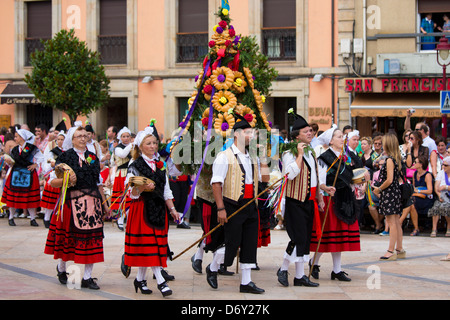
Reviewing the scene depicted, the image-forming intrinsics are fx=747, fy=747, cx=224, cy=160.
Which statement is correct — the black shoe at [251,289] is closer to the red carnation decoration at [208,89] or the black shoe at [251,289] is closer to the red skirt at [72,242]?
the red skirt at [72,242]

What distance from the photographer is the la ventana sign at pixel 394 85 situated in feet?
67.1

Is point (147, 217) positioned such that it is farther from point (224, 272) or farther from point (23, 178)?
point (23, 178)

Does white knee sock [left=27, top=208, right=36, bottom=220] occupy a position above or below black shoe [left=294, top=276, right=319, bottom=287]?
above

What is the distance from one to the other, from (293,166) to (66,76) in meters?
13.6

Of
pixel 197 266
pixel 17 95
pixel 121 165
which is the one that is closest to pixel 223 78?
pixel 197 266

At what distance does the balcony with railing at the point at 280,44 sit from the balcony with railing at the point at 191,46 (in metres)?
1.95

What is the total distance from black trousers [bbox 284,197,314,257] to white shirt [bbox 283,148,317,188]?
269mm

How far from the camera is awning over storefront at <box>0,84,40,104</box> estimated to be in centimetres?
2398

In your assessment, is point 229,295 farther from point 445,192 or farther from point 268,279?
point 445,192

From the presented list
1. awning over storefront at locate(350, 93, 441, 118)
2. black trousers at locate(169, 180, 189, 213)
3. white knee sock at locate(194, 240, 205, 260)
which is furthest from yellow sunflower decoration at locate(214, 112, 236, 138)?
awning over storefront at locate(350, 93, 441, 118)

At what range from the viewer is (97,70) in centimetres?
2145

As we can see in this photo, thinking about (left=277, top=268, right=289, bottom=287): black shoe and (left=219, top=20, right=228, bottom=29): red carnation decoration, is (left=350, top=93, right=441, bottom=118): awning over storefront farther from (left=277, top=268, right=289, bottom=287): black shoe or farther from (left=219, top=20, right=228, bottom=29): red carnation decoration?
(left=277, top=268, right=289, bottom=287): black shoe

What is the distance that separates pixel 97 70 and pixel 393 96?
8.45 meters

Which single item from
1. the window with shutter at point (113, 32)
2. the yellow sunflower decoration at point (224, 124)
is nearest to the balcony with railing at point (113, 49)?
the window with shutter at point (113, 32)
